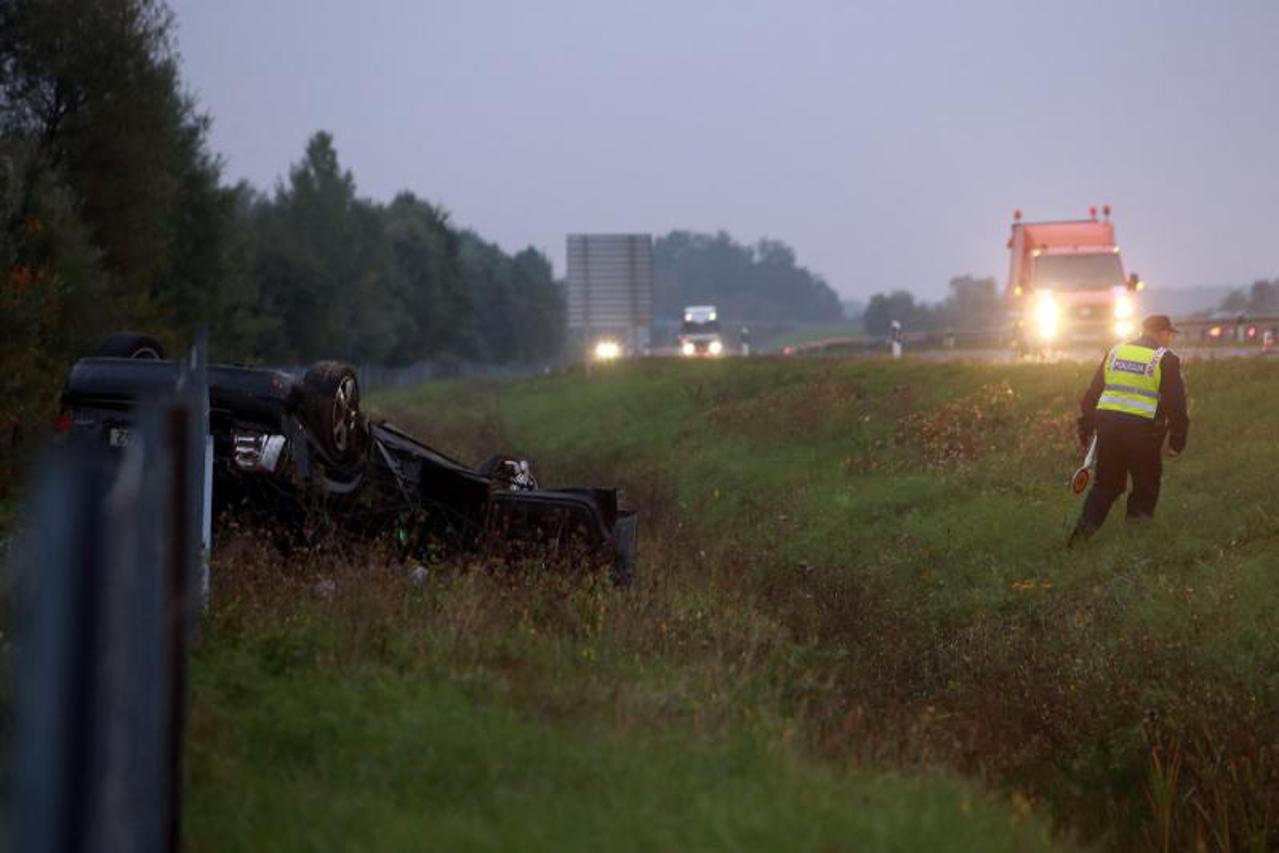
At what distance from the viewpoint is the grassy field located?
17.9ft

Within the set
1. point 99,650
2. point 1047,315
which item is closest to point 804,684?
point 99,650

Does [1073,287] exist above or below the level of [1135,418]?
above

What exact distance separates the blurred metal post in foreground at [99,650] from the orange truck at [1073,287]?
29.5 meters

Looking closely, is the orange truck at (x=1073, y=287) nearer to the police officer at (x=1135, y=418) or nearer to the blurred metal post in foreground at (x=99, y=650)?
the police officer at (x=1135, y=418)

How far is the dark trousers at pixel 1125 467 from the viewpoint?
13359mm

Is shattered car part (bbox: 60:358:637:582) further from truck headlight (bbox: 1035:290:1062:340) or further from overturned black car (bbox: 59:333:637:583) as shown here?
truck headlight (bbox: 1035:290:1062:340)

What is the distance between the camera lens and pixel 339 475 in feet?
34.7

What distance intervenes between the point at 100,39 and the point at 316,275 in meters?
37.1

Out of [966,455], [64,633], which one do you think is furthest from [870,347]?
[64,633]

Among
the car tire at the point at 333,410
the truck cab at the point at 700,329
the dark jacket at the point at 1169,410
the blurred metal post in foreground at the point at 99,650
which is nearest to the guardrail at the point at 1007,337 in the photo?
the truck cab at the point at 700,329

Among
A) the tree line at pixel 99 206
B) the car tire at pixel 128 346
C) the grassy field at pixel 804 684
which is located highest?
the tree line at pixel 99 206

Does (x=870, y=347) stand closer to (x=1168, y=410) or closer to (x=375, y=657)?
(x=1168, y=410)

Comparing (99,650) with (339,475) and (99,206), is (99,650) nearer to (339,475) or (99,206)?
(339,475)

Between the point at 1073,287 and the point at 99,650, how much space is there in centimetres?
3061
